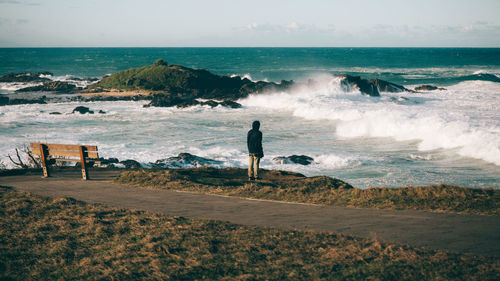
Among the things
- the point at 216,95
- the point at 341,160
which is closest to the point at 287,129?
the point at 341,160

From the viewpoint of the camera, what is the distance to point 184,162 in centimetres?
1670

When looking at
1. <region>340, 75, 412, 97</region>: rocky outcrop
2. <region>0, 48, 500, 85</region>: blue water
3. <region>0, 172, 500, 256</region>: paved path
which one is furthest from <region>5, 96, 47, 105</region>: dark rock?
<region>0, 48, 500, 85</region>: blue water

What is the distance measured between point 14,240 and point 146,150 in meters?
13.5

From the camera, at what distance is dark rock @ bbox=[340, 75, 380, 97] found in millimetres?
44331

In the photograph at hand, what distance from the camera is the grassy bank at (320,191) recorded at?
27.0 feet

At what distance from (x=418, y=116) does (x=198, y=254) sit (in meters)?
23.7

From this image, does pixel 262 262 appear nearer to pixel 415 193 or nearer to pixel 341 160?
pixel 415 193

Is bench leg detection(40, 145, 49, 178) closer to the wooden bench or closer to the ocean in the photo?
the wooden bench

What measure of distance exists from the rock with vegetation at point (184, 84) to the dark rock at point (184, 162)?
25.8 metres

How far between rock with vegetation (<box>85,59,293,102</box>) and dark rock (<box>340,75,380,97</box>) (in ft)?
21.2

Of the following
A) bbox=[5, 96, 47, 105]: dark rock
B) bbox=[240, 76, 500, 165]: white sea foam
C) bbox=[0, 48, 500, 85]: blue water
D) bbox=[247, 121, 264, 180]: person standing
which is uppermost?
bbox=[0, 48, 500, 85]: blue water

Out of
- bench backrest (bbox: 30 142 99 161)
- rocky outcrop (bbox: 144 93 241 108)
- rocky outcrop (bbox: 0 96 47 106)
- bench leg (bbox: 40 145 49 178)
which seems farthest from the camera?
rocky outcrop (bbox: 0 96 47 106)

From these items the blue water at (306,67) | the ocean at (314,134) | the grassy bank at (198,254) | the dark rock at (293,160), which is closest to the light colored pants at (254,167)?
the grassy bank at (198,254)

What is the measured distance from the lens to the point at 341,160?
17500 mm
